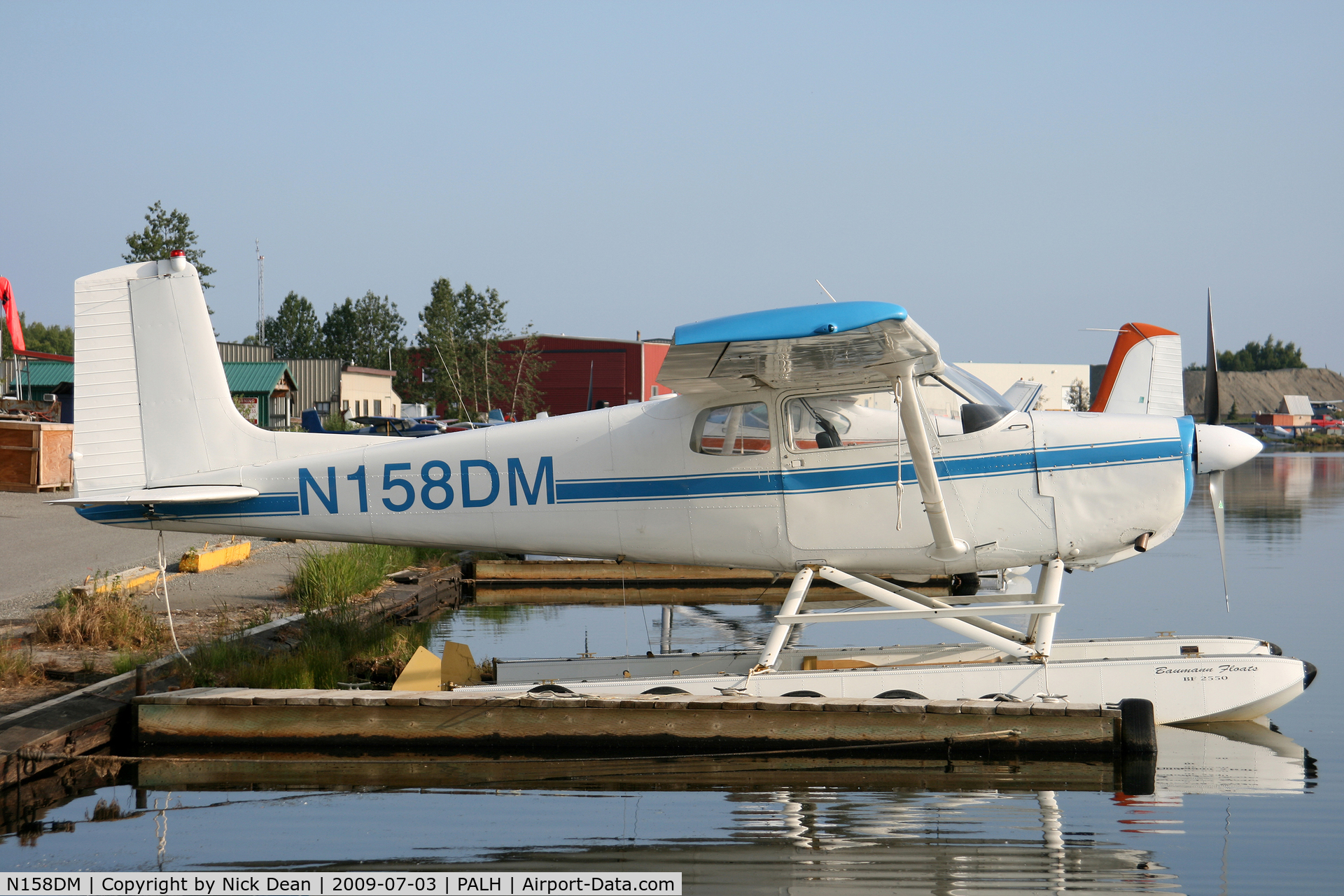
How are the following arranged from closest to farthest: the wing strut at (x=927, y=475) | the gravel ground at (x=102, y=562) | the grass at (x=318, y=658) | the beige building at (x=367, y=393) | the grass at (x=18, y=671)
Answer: the wing strut at (x=927, y=475) → the grass at (x=18, y=671) → the grass at (x=318, y=658) → the gravel ground at (x=102, y=562) → the beige building at (x=367, y=393)

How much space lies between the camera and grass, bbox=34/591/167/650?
8.73m

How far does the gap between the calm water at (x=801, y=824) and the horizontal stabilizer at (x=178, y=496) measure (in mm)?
1713

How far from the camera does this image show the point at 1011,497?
692 cm

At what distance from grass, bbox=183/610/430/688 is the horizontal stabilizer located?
131 cm

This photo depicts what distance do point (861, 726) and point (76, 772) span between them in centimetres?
454

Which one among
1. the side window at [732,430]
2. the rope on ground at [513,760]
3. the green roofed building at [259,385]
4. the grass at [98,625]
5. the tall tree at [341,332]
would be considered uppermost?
the tall tree at [341,332]

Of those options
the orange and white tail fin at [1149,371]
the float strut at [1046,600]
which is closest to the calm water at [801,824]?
the float strut at [1046,600]

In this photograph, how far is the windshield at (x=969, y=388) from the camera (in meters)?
6.93

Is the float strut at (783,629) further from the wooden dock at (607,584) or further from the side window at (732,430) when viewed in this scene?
the wooden dock at (607,584)

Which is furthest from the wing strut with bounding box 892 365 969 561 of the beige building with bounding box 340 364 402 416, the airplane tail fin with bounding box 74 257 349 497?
the beige building with bounding box 340 364 402 416

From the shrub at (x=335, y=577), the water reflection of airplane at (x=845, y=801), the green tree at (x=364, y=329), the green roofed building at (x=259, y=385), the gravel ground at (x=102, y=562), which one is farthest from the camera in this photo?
the green tree at (x=364, y=329)

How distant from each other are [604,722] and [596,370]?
4958cm

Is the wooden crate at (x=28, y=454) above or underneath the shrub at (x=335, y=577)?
above

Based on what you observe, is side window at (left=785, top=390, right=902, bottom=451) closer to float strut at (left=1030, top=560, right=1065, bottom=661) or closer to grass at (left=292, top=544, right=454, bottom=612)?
float strut at (left=1030, top=560, right=1065, bottom=661)
